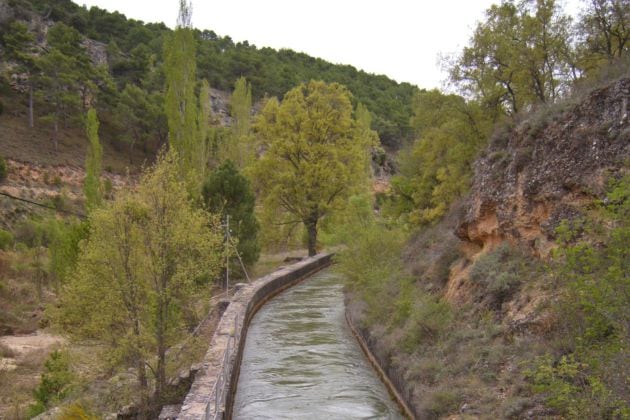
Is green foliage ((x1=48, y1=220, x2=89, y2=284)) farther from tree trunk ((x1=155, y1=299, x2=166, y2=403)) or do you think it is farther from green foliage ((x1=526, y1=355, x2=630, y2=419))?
green foliage ((x1=526, y1=355, x2=630, y2=419))

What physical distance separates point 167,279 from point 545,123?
365 inches

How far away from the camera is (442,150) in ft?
67.1

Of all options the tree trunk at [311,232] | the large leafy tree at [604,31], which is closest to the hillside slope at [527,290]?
the large leafy tree at [604,31]

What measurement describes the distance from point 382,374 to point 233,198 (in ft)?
45.5

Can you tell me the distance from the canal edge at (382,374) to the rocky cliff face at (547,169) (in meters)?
4.12

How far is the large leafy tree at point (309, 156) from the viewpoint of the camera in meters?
33.5

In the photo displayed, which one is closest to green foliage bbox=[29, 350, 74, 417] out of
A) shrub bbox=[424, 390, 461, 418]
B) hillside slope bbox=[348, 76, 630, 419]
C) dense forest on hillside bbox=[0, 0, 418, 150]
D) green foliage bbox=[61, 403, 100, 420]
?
green foliage bbox=[61, 403, 100, 420]

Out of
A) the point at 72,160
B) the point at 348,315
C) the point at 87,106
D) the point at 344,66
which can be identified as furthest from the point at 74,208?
the point at 344,66

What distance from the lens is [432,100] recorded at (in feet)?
67.3

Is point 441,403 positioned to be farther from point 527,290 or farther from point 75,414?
point 75,414

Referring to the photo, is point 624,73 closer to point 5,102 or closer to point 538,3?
point 538,3

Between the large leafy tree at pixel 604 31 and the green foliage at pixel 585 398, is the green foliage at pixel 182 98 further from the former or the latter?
the green foliage at pixel 585 398

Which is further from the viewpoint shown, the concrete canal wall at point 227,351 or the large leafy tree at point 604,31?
the large leafy tree at point 604,31

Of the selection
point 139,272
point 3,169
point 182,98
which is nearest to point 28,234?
point 3,169
